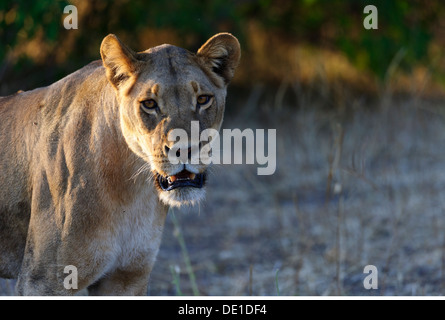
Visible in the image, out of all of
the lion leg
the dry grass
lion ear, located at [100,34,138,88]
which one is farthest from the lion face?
the dry grass

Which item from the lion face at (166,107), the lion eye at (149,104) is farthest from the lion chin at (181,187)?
the lion eye at (149,104)

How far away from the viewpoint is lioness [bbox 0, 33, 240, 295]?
10.7 feet

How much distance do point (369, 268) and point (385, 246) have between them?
0.83 metres

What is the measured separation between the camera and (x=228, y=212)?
7.64m

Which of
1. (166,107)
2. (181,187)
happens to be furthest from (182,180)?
(166,107)

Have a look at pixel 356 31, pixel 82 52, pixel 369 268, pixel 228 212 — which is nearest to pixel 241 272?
pixel 369 268

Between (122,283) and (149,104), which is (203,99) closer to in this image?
(149,104)

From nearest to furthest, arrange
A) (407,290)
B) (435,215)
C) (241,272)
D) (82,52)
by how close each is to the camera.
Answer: (407,290)
(241,272)
(435,215)
(82,52)

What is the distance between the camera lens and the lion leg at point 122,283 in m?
3.59

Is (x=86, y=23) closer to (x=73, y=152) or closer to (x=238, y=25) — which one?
(x=238, y=25)

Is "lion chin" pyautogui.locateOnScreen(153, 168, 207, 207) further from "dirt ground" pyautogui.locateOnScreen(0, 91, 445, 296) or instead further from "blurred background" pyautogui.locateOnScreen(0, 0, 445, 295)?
"dirt ground" pyautogui.locateOnScreen(0, 91, 445, 296)

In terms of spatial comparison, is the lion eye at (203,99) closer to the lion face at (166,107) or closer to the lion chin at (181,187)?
the lion face at (166,107)

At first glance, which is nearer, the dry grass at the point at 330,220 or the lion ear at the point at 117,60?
the lion ear at the point at 117,60

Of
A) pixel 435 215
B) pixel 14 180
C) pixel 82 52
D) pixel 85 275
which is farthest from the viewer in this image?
pixel 82 52
